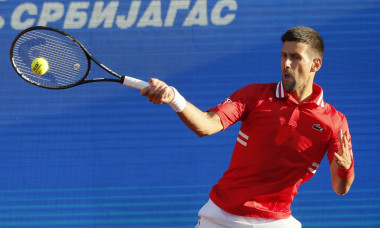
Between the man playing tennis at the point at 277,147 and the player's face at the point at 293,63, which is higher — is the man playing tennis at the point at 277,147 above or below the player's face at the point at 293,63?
below

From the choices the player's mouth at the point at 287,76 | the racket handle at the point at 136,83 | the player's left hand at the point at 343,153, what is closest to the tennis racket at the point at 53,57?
the racket handle at the point at 136,83

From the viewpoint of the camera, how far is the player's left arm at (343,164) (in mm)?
2863

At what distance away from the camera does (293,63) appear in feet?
9.97

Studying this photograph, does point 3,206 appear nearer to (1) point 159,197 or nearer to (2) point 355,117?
(1) point 159,197

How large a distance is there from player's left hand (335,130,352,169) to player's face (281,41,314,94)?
0.35 meters

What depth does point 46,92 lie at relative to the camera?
4.59 meters

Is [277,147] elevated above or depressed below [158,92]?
below

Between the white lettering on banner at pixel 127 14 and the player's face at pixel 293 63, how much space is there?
5.16 feet

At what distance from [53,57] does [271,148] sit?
141cm

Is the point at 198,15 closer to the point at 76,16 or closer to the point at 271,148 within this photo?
the point at 76,16

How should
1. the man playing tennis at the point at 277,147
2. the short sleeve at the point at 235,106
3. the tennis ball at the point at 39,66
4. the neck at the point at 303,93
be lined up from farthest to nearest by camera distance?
the tennis ball at the point at 39,66, the neck at the point at 303,93, the man playing tennis at the point at 277,147, the short sleeve at the point at 235,106

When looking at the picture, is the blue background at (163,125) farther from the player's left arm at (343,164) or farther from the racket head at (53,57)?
the player's left arm at (343,164)

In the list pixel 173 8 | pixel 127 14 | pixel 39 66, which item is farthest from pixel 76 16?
pixel 39 66

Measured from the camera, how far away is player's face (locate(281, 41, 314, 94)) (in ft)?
9.93
